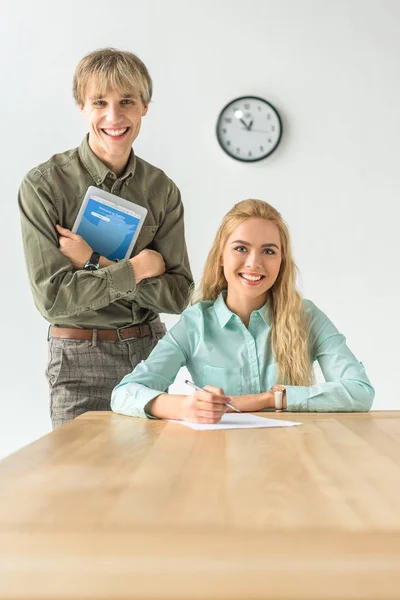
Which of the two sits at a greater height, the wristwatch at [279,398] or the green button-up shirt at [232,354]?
the green button-up shirt at [232,354]

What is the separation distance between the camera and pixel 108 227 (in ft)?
7.19

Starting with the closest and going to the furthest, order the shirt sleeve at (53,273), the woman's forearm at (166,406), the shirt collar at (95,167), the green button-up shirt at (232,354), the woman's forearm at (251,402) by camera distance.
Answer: the woman's forearm at (166,406), the woman's forearm at (251,402), the green button-up shirt at (232,354), the shirt sleeve at (53,273), the shirt collar at (95,167)

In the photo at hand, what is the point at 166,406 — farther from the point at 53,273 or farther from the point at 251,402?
the point at 53,273

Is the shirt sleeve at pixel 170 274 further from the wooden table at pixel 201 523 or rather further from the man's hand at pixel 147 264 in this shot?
the wooden table at pixel 201 523

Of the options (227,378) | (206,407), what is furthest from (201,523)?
(227,378)

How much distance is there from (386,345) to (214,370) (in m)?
2.41

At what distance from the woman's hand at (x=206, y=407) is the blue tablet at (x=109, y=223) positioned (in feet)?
2.27

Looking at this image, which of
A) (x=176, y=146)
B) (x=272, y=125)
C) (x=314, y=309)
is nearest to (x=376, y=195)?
(x=272, y=125)

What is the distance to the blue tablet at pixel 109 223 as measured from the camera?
85.4 inches

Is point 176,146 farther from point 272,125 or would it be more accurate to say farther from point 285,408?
point 285,408

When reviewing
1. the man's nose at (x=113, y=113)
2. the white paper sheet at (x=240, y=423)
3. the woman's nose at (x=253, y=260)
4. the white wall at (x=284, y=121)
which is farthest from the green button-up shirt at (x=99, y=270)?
the white wall at (x=284, y=121)

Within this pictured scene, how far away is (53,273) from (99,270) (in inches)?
4.9

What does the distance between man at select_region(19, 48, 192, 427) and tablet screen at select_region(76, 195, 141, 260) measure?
0.04 meters

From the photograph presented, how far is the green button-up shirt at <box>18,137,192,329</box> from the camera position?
2117 mm
